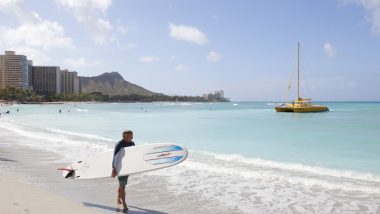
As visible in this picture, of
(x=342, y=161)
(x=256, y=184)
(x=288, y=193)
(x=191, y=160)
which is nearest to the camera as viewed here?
(x=288, y=193)

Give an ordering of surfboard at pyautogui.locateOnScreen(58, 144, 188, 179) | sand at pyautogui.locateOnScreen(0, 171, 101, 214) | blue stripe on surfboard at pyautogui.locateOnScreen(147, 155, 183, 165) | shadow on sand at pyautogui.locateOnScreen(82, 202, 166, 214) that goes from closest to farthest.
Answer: sand at pyautogui.locateOnScreen(0, 171, 101, 214) < shadow on sand at pyautogui.locateOnScreen(82, 202, 166, 214) < surfboard at pyautogui.locateOnScreen(58, 144, 188, 179) < blue stripe on surfboard at pyautogui.locateOnScreen(147, 155, 183, 165)

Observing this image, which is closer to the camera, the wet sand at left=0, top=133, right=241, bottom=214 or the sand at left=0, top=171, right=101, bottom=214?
the sand at left=0, top=171, right=101, bottom=214

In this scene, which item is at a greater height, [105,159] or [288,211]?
[105,159]

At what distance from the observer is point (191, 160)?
13242mm

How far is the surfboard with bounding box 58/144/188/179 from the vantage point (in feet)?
23.8

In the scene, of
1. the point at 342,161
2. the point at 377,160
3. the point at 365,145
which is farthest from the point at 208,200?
the point at 365,145

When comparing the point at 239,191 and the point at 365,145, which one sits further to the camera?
the point at 365,145

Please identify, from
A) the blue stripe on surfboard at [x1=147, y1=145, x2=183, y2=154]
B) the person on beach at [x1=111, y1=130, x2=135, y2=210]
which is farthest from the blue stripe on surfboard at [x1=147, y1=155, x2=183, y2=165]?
the person on beach at [x1=111, y1=130, x2=135, y2=210]

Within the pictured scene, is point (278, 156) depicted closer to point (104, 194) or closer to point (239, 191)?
point (239, 191)

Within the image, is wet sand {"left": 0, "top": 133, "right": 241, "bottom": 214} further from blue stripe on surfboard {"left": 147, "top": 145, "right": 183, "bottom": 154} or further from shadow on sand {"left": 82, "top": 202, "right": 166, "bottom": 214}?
blue stripe on surfboard {"left": 147, "top": 145, "right": 183, "bottom": 154}

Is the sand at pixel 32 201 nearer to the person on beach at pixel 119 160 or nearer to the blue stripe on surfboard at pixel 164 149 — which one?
the person on beach at pixel 119 160

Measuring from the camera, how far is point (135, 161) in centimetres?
735

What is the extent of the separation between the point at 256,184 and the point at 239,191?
90 cm

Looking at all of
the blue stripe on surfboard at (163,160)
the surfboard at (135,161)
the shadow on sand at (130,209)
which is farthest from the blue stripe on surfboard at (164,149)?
the shadow on sand at (130,209)
